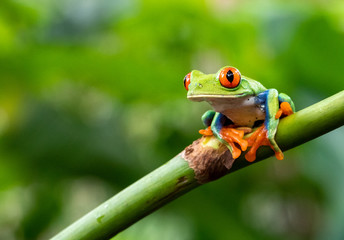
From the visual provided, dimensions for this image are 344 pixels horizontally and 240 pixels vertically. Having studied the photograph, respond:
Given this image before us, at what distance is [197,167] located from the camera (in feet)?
2.97

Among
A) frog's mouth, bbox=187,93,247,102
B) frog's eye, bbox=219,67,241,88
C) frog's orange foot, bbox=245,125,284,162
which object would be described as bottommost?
frog's orange foot, bbox=245,125,284,162

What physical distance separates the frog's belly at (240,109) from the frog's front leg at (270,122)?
0.02 metres

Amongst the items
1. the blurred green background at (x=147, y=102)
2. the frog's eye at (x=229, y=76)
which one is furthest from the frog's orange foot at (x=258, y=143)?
the blurred green background at (x=147, y=102)

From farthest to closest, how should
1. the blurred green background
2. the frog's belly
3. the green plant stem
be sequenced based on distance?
the blurred green background
the frog's belly
the green plant stem

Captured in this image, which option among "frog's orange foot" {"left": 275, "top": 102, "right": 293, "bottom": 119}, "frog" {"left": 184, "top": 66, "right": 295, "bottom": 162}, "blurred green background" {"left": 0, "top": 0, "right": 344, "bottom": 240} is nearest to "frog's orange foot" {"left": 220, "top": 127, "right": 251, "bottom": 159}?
"frog" {"left": 184, "top": 66, "right": 295, "bottom": 162}

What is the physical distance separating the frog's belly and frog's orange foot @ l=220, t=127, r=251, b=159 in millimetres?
93

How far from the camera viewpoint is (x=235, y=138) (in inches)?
39.4

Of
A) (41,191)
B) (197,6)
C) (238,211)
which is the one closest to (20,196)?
(41,191)

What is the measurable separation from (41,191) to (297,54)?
156cm

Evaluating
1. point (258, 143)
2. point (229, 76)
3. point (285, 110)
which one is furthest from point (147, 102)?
point (258, 143)

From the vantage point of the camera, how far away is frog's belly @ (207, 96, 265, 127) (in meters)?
1.25

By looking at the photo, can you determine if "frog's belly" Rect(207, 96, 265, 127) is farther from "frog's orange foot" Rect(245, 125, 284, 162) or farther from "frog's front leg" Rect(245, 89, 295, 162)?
"frog's orange foot" Rect(245, 125, 284, 162)

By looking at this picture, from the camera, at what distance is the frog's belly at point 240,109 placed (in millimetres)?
1253

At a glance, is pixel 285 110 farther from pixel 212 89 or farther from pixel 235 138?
pixel 212 89
